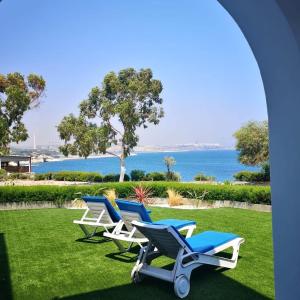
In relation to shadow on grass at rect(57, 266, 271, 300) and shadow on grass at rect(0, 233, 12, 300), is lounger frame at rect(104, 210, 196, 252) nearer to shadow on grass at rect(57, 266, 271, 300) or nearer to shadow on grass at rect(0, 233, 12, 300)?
shadow on grass at rect(57, 266, 271, 300)

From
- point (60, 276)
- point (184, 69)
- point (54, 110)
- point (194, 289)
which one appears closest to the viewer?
point (194, 289)

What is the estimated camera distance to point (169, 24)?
63.5 meters

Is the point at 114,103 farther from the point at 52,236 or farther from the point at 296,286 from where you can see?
the point at 296,286

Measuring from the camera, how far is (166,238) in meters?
5.27

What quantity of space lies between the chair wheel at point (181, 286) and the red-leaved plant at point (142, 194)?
34.0 feet

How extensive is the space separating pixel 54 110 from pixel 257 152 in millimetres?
66608

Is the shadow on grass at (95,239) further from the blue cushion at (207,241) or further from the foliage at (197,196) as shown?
the foliage at (197,196)

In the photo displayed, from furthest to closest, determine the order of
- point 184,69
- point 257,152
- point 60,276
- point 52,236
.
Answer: point 184,69 → point 257,152 → point 52,236 → point 60,276

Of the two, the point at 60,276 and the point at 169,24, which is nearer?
the point at 60,276

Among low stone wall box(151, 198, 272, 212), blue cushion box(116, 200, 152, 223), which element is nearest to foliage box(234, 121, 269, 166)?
low stone wall box(151, 198, 272, 212)

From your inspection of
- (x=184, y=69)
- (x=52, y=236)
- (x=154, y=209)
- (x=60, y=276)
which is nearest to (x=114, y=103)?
(x=154, y=209)

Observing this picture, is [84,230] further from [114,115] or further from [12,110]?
[114,115]

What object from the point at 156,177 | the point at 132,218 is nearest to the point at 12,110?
the point at 156,177

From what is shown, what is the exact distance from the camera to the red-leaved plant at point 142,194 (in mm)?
15625
